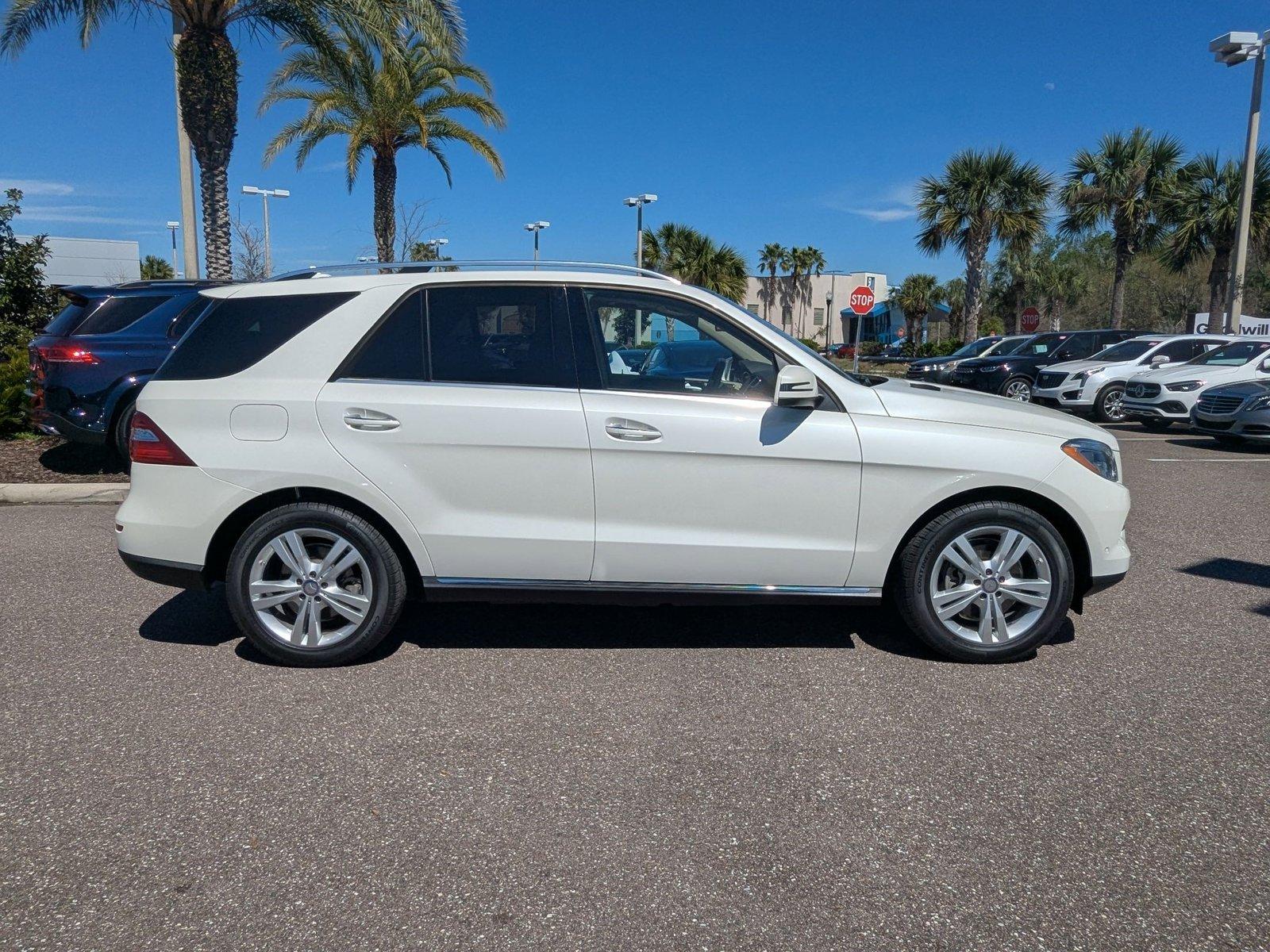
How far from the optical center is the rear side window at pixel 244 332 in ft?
14.7

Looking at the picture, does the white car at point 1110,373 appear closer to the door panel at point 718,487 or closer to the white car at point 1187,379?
the white car at point 1187,379

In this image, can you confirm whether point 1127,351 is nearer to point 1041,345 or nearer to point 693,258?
point 1041,345

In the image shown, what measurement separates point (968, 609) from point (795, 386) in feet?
4.48

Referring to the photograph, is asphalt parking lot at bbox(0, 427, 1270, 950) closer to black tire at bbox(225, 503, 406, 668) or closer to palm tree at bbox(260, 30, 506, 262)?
black tire at bbox(225, 503, 406, 668)

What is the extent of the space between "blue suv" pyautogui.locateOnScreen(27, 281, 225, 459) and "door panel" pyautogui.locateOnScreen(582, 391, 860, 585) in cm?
584

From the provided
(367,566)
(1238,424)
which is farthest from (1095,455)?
(1238,424)

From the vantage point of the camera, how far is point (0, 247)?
14.5 m

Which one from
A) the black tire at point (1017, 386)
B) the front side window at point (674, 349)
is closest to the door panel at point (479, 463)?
the front side window at point (674, 349)

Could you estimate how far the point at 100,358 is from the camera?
8773 millimetres

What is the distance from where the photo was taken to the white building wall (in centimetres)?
3500

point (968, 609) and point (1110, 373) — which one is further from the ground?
point (1110, 373)

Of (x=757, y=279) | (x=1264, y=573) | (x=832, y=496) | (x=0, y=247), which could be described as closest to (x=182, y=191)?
(x=0, y=247)

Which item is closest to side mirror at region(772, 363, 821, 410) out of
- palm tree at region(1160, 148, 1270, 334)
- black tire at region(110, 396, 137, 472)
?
black tire at region(110, 396, 137, 472)

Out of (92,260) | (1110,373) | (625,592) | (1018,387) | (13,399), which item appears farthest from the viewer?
(92,260)
